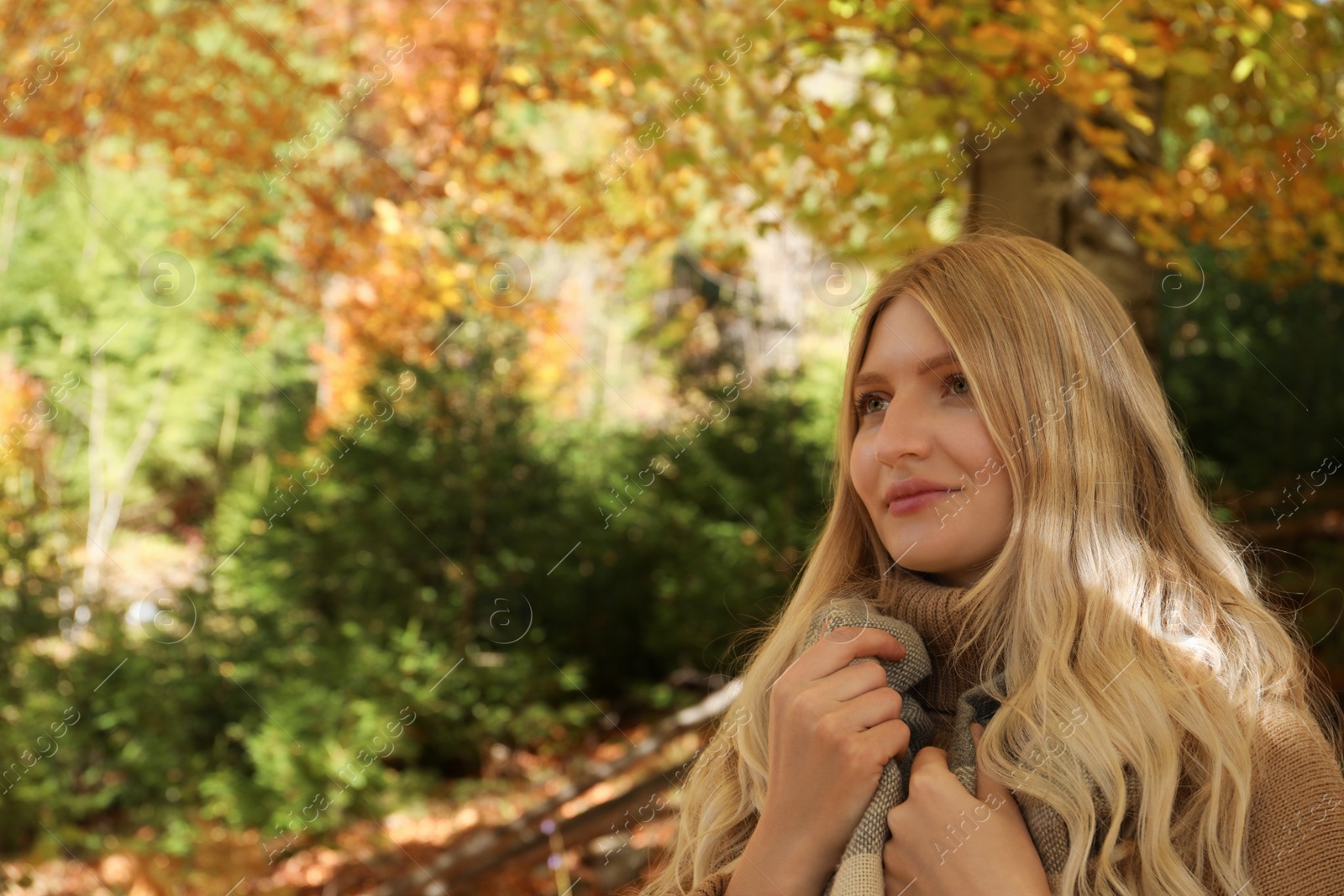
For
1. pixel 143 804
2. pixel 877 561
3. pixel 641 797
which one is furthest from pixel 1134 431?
pixel 143 804

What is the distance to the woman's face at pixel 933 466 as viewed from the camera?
141 cm

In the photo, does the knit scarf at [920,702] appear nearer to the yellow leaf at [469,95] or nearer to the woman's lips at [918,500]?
the woman's lips at [918,500]

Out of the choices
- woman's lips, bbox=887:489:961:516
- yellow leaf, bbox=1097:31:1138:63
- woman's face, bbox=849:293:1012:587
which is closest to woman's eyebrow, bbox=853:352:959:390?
woman's face, bbox=849:293:1012:587

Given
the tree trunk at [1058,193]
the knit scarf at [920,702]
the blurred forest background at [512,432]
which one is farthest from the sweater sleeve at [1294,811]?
the blurred forest background at [512,432]

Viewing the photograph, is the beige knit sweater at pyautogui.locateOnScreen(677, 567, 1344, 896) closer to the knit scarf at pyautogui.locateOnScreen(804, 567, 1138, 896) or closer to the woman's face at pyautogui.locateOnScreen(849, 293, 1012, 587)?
the knit scarf at pyautogui.locateOnScreen(804, 567, 1138, 896)

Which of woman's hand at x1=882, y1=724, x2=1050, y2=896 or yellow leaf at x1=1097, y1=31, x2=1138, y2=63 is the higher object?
yellow leaf at x1=1097, y1=31, x2=1138, y2=63

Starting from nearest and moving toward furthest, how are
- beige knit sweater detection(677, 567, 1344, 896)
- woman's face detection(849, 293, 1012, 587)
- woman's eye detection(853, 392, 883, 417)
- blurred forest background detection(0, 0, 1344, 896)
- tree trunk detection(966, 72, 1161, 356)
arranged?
beige knit sweater detection(677, 567, 1344, 896) < woman's face detection(849, 293, 1012, 587) < woman's eye detection(853, 392, 883, 417) < tree trunk detection(966, 72, 1161, 356) < blurred forest background detection(0, 0, 1344, 896)

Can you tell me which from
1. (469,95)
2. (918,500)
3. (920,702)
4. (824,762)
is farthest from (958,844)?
(469,95)

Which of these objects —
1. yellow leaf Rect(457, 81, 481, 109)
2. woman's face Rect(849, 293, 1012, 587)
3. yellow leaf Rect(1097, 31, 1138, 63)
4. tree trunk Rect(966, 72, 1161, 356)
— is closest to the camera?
woman's face Rect(849, 293, 1012, 587)

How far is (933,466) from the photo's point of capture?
1434 millimetres

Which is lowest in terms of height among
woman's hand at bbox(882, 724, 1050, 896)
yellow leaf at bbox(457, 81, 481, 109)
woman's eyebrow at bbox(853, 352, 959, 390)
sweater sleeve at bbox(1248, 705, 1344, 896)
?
sweater sleeve at bbox(1248, 705, 1344, 896)

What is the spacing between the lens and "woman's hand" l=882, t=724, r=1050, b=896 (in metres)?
1.17

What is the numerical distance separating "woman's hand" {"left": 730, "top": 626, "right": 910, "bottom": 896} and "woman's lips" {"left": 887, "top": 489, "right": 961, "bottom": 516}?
0.18m

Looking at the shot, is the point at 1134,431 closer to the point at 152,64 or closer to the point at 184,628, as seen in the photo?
the point at 184,628
